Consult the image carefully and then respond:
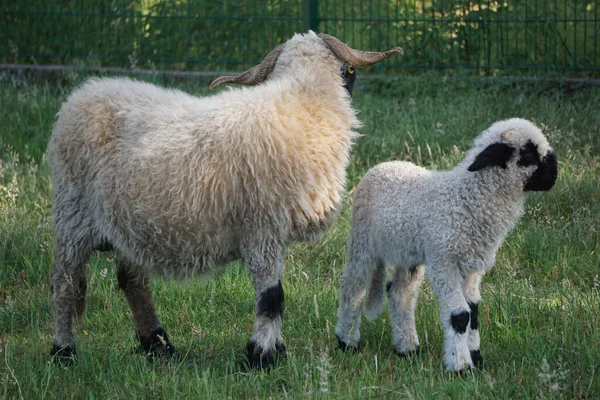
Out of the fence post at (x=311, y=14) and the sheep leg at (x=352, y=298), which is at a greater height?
the fence post at (x=311, y=14)

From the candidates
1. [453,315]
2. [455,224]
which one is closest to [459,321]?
[453,315]

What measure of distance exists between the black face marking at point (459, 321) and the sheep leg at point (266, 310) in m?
0.88

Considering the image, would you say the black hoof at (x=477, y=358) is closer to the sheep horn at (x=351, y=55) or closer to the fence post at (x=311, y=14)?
the sheep horn at (x=351, y=55)

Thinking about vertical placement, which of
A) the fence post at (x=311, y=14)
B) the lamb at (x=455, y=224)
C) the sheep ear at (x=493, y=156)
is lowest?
the lamb at (x=455, y=224)

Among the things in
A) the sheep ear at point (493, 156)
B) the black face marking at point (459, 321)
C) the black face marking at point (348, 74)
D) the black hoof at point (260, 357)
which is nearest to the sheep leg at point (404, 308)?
the black face marking at point (459, 321)

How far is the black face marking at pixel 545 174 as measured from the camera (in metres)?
4.89

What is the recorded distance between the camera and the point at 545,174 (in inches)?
193

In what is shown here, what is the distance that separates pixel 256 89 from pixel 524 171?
1.47 metres

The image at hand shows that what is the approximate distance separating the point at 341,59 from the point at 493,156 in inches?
41.4

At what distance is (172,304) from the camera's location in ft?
20.4

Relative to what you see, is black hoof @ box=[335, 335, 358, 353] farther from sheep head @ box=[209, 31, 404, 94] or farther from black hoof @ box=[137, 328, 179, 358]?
sheep head @ box=[209, 31, 404, 94]

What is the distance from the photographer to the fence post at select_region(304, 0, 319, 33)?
411 inches

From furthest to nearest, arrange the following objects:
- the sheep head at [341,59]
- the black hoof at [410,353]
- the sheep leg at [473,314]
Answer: the sheep head at [341,59] → the black hoof at [410,353] → the sheep leg at [473,314]

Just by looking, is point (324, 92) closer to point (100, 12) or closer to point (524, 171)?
point (524, 171)
